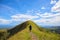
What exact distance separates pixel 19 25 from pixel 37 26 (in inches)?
125

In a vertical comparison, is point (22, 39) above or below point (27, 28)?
below

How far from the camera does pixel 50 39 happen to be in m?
15.6

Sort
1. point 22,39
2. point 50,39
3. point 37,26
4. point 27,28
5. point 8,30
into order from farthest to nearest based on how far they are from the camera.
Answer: point 8,30 < point 37,26 < point 27,28 < point 50,39 < point 22,39

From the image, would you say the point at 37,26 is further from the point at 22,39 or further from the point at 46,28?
the point at 22,39

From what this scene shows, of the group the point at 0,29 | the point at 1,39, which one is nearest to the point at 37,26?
the point at 1,39

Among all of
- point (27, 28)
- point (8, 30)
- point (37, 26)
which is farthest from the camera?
point (8, 30)

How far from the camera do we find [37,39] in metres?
15.3

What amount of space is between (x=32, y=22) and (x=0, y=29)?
7.71 metres

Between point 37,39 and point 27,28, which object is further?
point 27,28

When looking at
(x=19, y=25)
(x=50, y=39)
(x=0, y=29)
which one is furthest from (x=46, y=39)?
(x=0, y=29)

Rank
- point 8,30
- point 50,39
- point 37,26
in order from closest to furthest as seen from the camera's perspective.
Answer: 1. point 50,39
2. point 37,26
3. point 8,30

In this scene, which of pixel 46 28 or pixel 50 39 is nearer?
pixel 50 39

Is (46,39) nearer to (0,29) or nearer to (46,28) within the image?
(46,28)

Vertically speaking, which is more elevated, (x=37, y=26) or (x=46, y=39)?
(x=37, y=26)
